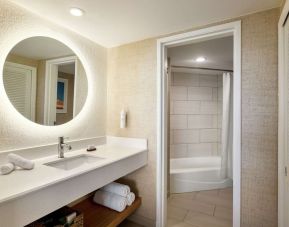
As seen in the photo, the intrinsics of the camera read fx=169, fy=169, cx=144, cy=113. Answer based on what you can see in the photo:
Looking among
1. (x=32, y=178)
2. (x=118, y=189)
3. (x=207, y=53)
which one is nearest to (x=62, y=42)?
(x=32, y=178)

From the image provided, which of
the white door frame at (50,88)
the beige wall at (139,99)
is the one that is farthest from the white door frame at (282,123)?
the white door frame at (50,88)

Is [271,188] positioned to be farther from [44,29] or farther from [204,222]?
[44,29]

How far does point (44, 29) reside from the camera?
150 cm

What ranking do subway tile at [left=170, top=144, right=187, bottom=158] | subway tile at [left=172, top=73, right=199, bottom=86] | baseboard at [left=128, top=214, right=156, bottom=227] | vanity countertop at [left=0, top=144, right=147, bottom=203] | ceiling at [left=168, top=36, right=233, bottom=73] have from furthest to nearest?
subway tile at [left=172, top=73, right=199, bottom=86] → subway tile at [left=170, top=144, right=187, bottom=158] → ceiling at [left=168, top=36, right=233, bottom=73] → baseboard at [left=128, top=214, right=156, bottom=227] → vanity countertop at [left=0, top=144, right=147, bottom=203]

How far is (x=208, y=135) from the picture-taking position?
11.8 ft

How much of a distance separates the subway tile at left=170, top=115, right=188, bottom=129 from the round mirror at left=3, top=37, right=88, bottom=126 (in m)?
1.99

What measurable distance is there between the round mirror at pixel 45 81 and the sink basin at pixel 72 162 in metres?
0.37

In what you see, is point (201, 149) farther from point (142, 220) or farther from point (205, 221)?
point (142, 220)

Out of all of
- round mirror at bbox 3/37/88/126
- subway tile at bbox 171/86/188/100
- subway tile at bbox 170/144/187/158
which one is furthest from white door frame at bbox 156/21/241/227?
subway tile at bbox 171/86/188/100

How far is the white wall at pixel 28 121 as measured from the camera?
126 cm

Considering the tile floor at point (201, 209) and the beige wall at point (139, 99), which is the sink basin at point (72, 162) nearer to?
the beige wall at point (139, 99)

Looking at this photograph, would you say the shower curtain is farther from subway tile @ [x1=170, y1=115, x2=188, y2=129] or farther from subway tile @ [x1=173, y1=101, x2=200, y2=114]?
subway tile @ [x1=170, y1=115, x2=188, y2=129]

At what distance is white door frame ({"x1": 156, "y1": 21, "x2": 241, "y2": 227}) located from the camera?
143 cm

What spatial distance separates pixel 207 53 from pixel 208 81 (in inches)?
49.5
